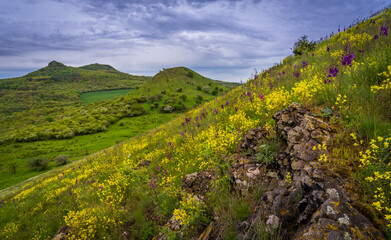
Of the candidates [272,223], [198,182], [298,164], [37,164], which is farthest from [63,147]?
[298,164]

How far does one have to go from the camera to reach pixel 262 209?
101 inches

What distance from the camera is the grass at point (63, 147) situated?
50562 mm

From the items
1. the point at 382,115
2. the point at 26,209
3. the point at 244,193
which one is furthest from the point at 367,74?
the point at 26,209

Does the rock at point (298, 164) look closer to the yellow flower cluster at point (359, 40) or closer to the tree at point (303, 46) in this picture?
the yellow flower cluster at point (359, 40)

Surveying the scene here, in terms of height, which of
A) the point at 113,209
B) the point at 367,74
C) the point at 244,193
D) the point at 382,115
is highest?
the point at 367,74

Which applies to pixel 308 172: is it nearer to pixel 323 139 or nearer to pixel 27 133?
pixel 323 139

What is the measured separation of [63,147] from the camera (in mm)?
69688

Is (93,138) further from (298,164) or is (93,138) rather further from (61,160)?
(298,164)

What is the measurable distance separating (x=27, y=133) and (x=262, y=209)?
124230 millimetres

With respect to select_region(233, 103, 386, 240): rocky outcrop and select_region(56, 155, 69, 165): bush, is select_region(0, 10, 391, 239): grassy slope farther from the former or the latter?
select_region(56, 155, 69, 165): bush

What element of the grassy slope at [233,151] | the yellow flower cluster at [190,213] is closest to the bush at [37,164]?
the grassy slope at [233,151]

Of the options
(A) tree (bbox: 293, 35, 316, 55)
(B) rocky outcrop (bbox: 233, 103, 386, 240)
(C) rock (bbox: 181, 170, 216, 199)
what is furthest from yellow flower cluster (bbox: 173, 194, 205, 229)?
(A) tree (bbox: 293, 35, 316, 55)

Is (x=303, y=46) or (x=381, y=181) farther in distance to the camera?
(x=303, y=46)

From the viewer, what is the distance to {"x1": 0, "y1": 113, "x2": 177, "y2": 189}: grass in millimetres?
50562
